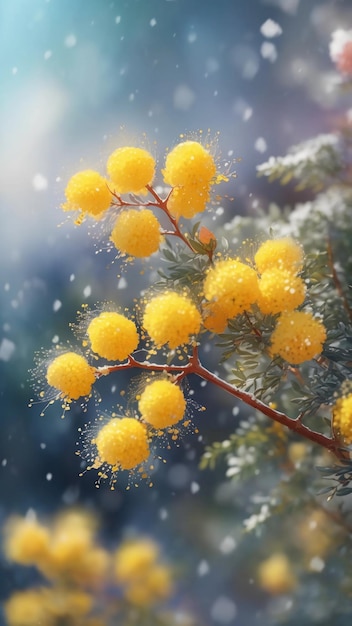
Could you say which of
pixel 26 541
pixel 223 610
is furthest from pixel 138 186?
pixel 26 541

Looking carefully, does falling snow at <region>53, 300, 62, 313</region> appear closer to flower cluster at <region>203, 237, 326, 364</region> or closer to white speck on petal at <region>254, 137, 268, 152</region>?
white speck on petal at <region>254, 137, 268, 152</region>

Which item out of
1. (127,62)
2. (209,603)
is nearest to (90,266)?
(127,62)

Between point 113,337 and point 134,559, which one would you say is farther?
point 134,559

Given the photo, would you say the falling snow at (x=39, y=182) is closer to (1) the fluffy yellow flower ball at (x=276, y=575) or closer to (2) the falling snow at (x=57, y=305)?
(2) the falling snow at (x=57, y=305)

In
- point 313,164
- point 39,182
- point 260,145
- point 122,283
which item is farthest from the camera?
point 39,182

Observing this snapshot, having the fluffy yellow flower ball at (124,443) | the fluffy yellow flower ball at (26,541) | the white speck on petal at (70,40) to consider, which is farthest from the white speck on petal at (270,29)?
the fluffy yellow flower ball at (26,541)

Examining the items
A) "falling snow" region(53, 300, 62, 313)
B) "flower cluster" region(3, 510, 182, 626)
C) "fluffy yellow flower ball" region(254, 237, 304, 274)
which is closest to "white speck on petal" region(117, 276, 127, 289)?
"falling snow" region(53, 300, 62, 313)

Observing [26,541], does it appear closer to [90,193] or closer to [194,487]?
[194,487]
